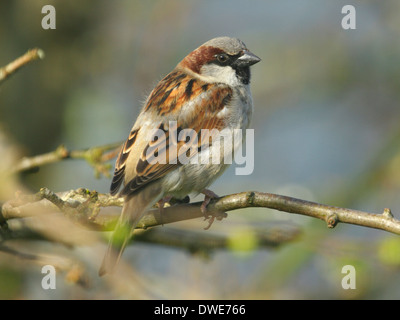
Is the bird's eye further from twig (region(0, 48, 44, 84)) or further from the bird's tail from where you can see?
twig (region(0, 48, 44, 84))

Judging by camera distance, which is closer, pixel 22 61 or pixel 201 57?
pixel 22 61

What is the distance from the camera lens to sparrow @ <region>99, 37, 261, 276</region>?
150 inches

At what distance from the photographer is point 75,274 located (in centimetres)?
322

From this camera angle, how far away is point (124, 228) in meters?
3.50

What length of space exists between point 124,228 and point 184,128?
0.99 metres

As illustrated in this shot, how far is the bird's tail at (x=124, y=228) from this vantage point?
11.1ft

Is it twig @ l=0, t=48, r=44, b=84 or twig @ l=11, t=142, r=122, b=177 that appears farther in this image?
twig @ l=11, t=142, r=122, b=177

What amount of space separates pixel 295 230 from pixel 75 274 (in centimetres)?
168

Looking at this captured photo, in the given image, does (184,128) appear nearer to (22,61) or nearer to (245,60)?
(245,60)

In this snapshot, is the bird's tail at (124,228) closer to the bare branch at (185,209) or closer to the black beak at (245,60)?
the bare branch at (185,209)

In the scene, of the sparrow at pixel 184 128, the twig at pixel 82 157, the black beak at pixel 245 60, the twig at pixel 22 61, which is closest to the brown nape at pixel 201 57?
the sparrow at pixel 184 128

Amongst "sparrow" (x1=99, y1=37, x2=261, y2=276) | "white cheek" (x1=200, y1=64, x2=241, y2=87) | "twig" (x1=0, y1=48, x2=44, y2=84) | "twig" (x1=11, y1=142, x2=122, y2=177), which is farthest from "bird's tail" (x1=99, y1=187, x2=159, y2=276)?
"white cheek" (x1=200, y1=64, x2=241, y2=87)

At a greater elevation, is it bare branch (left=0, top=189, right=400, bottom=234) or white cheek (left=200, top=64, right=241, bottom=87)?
white cheek (left=200, top=64, right=241, bottom=87)

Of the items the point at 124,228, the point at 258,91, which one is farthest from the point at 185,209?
the point at 258,91
